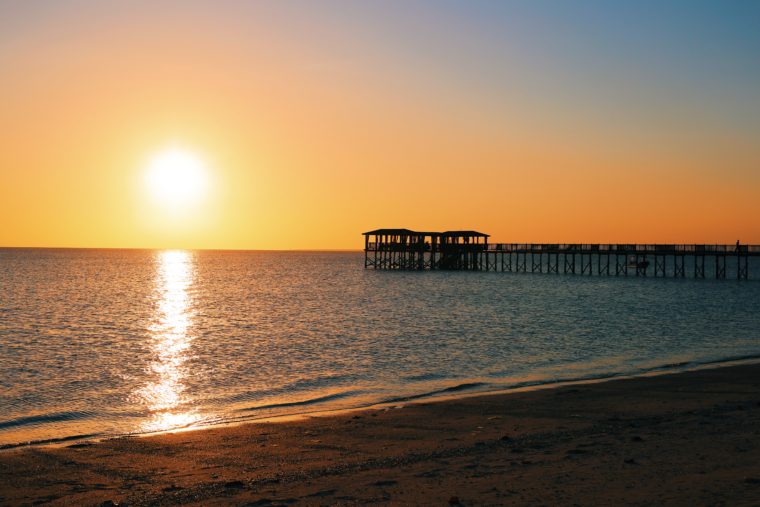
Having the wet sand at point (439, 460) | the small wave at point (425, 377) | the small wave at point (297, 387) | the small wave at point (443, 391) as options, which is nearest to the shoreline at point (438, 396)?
the small wave at point (443, 391)

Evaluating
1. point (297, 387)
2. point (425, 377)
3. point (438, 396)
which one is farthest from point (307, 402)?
point (425, 377)

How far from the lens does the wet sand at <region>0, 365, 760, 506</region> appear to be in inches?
344

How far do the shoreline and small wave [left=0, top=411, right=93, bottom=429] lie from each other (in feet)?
6.00

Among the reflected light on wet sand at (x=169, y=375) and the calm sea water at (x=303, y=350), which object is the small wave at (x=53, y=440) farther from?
the reflected light on wet sand at (x=169, y=375)

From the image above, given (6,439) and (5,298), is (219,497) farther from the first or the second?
(5,298)

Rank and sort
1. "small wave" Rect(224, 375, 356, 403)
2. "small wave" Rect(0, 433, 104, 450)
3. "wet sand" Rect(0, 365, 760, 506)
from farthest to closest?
"small wave" Rect(224, 375, 356, 403) → "small wave" Rect(0, 433, 104, 450) → "wet sand" Rect(0, 365, 760, 506)

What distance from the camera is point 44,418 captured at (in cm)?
1545

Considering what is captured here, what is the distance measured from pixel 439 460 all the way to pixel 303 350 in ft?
58.3

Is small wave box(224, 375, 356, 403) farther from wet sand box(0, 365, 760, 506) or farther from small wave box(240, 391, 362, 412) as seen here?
wet sand box(0, 365, 760, 506)

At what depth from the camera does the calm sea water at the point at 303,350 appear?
56.9 ft

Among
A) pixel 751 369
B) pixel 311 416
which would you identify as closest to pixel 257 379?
pixel 311 416

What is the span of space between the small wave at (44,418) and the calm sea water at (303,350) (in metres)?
0.04

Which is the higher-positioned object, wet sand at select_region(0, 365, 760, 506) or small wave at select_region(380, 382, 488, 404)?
wet sand at select_region(0, 365, 760, 506)

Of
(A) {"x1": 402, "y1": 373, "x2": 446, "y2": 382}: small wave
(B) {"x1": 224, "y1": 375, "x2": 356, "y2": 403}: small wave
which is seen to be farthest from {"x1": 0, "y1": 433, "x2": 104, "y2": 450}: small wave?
(A) {"x1": 402, "y1": 373, "x2": 446, "y2": 382}: small wave
